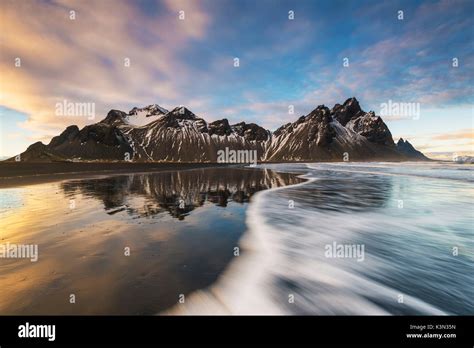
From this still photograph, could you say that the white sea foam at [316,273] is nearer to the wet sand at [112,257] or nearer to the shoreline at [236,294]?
the shoreline at [236,294]

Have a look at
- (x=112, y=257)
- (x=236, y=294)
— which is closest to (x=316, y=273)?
(x=236, y=294)

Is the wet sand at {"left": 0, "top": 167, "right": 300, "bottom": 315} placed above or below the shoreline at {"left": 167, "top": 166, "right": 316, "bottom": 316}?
above

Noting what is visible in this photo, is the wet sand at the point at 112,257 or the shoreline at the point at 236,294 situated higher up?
the wet sand at the point at 112,257

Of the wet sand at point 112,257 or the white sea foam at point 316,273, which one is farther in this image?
the white sea foam at point 316,273

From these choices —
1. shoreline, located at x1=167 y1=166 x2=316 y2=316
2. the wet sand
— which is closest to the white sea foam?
shoreline, located at x1=167 y1=166 x2=316 y2=316

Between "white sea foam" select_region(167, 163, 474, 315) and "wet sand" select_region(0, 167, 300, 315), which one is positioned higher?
"wet sand" select_region(0, 167, 300, 315)

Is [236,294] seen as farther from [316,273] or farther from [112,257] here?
[112,257]

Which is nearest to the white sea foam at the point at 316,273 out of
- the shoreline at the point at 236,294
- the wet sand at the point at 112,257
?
the shoreline at the point at 236,294

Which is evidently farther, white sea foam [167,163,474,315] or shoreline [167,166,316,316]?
white sea foam [167,163,474,315]

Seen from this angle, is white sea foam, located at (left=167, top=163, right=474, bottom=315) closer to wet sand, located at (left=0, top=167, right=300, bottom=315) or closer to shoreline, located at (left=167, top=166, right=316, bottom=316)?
shoreline, located at (left=167, top=166, right=316, bottom=316)

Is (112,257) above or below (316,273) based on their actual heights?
above
